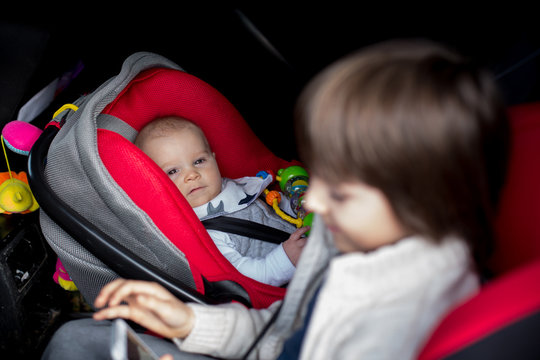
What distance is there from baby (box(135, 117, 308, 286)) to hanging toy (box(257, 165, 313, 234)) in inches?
1.2

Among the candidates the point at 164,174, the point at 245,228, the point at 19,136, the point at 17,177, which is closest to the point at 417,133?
the point at 164,174

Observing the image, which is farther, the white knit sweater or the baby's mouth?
the baby's mouth

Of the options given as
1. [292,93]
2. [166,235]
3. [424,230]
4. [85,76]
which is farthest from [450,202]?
[85,76]

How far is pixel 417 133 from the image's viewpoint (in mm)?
514

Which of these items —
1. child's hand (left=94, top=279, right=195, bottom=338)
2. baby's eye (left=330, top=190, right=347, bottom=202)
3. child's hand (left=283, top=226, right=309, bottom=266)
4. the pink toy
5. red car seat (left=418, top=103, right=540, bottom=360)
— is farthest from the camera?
child's hand (left=283, top=226, right=309, bottom=266)

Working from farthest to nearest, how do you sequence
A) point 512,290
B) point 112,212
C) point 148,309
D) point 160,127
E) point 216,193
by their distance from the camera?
point 216,193 < point 160,127 < point 112,212 < point 148,309 < point 512,290

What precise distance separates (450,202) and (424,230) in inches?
2.0

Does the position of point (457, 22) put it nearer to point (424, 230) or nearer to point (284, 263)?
point (424, 230)

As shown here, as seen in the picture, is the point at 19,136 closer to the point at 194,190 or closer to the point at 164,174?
the point at 164,174

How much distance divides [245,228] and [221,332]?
51 cm

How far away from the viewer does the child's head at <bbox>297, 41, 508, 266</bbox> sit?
1.69 ft

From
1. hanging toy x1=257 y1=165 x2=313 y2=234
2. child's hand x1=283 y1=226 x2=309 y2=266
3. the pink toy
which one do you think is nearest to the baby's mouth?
hanging toy x1=257 y1=165 x2=313 y2=234

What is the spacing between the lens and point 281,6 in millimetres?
1270

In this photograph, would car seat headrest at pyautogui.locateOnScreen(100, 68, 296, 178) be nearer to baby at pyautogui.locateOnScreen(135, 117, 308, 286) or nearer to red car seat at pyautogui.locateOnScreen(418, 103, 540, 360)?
baby at pyautogui.locateOnScreen(135, 117, 308, 286)
